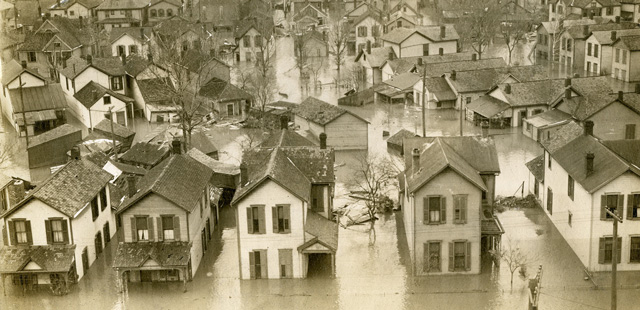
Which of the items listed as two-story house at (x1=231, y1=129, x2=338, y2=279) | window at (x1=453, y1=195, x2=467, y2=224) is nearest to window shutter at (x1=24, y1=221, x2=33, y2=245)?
two-story house at (x1=231, y1=129, x2=338, y2=279)

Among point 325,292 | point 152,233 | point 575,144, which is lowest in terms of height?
point 325,292

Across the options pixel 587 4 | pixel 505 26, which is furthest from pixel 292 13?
pixel 587 4

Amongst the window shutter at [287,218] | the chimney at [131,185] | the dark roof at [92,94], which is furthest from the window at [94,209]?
the dark roof at [92,94]

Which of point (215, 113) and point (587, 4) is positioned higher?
point (587, 4)

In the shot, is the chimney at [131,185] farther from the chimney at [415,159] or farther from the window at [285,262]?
the chimney at [415,159]

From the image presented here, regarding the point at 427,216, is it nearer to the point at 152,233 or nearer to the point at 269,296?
the point at 269,296

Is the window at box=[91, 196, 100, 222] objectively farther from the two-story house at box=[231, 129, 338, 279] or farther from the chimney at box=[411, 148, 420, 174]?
the chimney at box=[411, 148, 420, 174]

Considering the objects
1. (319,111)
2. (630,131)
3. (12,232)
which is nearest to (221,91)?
(319,111)
